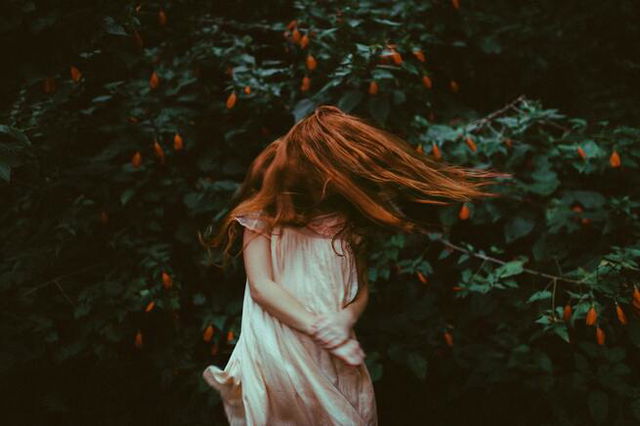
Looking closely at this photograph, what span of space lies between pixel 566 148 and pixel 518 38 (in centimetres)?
101

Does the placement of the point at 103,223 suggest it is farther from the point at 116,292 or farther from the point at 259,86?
the point at 259,86

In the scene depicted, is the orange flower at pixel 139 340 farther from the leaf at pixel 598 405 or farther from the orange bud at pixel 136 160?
the leaf at pixel 598 405

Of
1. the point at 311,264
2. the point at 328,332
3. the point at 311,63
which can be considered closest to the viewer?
the point at 328,332

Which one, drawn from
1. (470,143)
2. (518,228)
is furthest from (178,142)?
(518,228)

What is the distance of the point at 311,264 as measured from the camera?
64.6 inches

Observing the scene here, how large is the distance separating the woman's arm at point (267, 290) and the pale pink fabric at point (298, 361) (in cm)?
3

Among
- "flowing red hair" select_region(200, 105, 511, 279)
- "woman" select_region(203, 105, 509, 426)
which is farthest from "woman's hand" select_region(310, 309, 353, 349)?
"flowing red hair" select_region(200, 105, 511, 279)

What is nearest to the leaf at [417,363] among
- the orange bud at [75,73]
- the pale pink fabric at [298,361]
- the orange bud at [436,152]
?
the orange bud at [436,152]

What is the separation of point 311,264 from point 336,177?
26 centimetres

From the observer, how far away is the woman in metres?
1.55

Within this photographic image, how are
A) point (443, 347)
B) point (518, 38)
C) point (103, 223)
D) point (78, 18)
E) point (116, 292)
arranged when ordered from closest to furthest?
point (78, 18), point (116, 292), point (103, 223), point (443, 347), point (518, 38)

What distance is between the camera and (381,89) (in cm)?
270

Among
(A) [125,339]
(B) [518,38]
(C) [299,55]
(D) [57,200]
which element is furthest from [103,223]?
(B) [518,38]

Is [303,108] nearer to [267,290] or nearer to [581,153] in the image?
[581,153]
